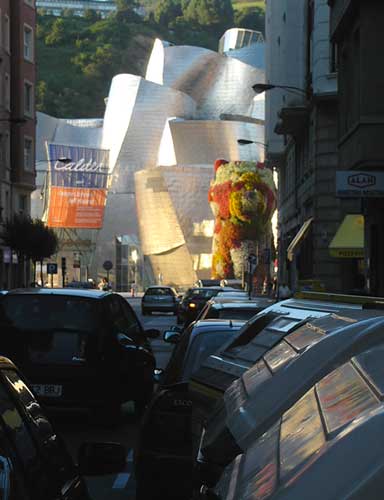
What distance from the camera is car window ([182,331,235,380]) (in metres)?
8.51

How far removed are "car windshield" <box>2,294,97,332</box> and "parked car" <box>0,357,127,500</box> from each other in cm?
832

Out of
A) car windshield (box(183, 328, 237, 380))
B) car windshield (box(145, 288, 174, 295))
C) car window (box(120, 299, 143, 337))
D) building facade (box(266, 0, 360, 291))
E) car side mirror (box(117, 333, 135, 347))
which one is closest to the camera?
car windshield (box(183, 328, 237, 380))

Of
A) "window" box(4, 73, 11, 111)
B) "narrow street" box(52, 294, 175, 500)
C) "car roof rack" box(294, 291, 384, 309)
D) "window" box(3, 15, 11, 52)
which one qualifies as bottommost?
"narrow street" box(52, 294, 175, 500)

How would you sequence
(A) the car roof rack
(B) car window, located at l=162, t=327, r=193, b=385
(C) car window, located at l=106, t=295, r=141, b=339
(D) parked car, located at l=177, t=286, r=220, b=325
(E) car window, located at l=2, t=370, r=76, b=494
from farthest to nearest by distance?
(D) parked car, located at l=177, t=286, r=220, b=325, (C) car window, located at l=106, t=295, r=141, b=339, (B) car window, located at l=162, t=327, r=193, b=385, (A) the car roof rack, (E) car window, located at l=2, t=370, r=76, b=494

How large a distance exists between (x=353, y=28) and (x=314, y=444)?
24.4 m

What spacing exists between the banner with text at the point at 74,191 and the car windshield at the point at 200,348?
9497 cm

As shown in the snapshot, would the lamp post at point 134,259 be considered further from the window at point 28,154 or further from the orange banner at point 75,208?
the window at point 28,154

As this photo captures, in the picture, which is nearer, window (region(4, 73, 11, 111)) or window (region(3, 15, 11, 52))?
window (region(4, 73, 11, 111))

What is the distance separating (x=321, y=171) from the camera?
37.1 m

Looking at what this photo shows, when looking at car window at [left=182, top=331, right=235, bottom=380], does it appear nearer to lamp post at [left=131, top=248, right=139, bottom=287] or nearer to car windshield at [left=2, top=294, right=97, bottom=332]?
car windshield at [left=2, top=294, right=97, bottom=332]

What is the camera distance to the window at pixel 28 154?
67625 mm

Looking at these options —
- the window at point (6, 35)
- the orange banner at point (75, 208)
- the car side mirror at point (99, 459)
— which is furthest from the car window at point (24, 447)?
the orange banner at point (75, 208)

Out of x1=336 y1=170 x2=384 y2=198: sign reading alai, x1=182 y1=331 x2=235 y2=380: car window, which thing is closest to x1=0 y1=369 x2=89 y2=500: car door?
x1=182 y1=331 x2=235 y2=380: car window

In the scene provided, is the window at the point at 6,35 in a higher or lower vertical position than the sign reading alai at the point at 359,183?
higher
